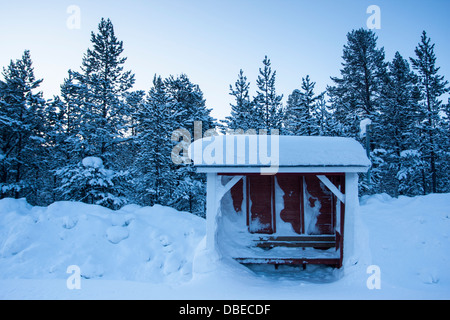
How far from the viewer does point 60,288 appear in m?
4.73

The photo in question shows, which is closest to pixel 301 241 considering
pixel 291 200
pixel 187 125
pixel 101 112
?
pixel 291 200

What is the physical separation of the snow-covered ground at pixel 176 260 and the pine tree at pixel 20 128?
→ 289 inches

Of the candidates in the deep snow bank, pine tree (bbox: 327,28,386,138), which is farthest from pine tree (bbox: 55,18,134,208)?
pine tree (bbox: 327,28,386,138)

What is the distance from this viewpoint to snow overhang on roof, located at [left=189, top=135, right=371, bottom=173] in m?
6.00

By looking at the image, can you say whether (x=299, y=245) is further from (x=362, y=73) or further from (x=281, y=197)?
(x=362, y=73)

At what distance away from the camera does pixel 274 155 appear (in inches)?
243

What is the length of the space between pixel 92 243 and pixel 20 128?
37.0 ft

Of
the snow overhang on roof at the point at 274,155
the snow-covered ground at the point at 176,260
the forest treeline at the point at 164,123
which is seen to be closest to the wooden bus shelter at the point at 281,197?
the snow overhang on roof at the point at 274,155

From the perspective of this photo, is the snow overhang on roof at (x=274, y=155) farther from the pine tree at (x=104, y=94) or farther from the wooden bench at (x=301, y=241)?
the pine tree at (x=104, y=94)

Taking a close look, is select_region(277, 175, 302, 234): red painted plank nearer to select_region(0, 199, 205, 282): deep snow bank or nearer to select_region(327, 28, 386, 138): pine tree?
select_region(0, 199, 205, 282): deep snow bank

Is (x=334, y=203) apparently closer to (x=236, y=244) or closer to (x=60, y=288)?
(x=236, y=244)

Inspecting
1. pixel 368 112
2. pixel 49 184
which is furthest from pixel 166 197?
pixel 49 184

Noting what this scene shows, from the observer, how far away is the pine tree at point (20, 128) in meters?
13.7
